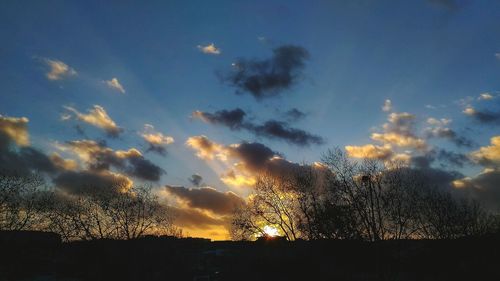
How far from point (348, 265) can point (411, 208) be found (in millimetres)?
13302

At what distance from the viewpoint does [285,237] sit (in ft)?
208

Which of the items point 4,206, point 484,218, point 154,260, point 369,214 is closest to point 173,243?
point 154,260

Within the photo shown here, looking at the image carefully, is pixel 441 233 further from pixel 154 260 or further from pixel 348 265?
pixel 154 260

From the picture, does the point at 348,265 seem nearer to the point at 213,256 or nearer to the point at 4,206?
the point at 213,256

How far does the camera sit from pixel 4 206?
63.9 m

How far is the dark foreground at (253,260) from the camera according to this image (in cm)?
4584

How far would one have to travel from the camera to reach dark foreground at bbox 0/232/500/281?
45844mm

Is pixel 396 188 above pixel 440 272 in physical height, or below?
above

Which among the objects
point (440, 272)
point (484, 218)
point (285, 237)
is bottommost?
point (440, 272)

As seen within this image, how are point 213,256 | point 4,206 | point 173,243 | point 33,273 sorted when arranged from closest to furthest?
point 33,273
point 213,256
point 4,206
point 173,243

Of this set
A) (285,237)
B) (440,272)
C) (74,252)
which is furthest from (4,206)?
(440,272)

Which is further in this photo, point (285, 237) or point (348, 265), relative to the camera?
point (285, 237)

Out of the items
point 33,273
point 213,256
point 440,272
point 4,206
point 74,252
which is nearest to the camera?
point 33,273

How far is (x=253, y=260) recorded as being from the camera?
5619 centimetres
